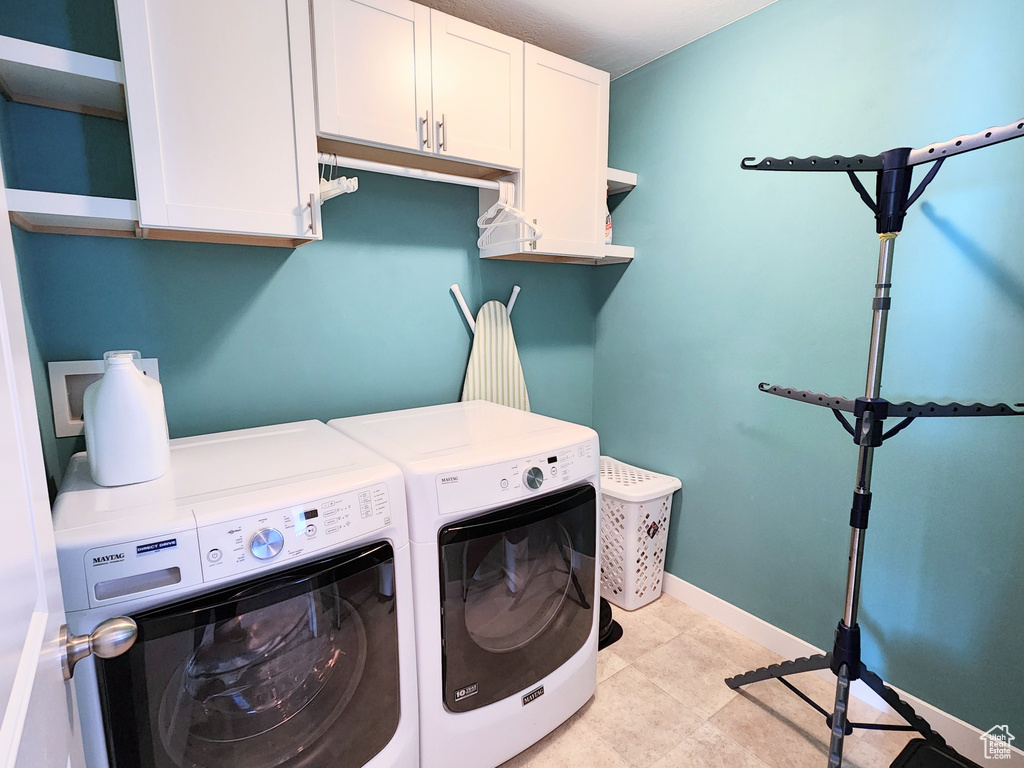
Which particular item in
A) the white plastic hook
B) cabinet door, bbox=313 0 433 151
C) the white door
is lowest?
the white door

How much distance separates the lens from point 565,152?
197 cm

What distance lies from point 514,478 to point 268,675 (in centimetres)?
68

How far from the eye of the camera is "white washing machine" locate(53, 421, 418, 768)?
0.91m

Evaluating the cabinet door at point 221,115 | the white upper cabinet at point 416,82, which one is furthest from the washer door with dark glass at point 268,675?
the white upper cabinet at point 416,82

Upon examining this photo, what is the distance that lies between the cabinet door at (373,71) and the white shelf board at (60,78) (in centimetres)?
48

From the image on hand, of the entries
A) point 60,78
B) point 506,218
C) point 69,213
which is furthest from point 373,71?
point 69,213

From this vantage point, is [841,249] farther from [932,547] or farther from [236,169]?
[236,169]

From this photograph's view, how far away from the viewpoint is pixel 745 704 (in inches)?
67.1

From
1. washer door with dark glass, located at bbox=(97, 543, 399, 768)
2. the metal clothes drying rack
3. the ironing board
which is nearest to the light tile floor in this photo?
the metal clothes drying rack

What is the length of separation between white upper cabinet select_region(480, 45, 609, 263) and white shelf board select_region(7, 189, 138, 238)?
1193 millimetres

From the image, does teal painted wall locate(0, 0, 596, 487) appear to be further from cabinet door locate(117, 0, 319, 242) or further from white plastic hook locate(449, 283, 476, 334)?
cabinet door locate(117, 0, 319, 242)

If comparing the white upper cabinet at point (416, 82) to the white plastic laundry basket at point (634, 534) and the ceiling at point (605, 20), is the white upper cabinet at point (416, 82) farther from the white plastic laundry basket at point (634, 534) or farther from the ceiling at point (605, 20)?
the white plastic laundry basket at point (634, 534)

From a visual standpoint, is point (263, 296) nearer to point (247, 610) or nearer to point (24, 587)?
point (247, 610)

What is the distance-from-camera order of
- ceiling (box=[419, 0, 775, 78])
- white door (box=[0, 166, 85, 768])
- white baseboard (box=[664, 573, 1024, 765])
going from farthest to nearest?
ceiling (box=[419, 0, 775, 78]) → white baseboard (box=[664, 573, 1024, 765]) → white door (box=[0, 166, 85, 768])
